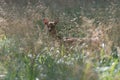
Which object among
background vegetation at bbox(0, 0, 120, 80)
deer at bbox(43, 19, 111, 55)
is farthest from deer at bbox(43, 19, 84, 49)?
background vegetation at bbox(0, 0, 120, 80)

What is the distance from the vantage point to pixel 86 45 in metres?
4.15

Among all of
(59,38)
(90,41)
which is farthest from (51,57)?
(59,38)

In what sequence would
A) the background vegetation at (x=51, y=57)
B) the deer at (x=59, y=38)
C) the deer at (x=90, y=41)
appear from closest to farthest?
the background vegetation at (x=51, y=57)
the deer at (x=90, y=41)
the deer at (x=59, y=38)

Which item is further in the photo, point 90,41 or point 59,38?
point 59,38

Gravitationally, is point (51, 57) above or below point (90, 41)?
below

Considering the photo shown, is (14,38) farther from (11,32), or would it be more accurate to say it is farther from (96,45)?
(96,45)

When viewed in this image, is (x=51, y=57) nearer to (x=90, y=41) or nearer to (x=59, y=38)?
(x=90, y=41)

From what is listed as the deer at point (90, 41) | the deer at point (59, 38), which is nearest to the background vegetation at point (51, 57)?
the deer at point (90, 41)

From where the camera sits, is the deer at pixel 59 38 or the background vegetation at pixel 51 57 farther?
the deer at pixel 59 38

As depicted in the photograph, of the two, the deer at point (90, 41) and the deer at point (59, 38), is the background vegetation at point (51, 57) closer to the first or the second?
the deer at point (90, 41)

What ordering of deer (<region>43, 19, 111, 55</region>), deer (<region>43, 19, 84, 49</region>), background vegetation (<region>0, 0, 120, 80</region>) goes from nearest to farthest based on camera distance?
background vegetation (<region>0, 0, 120, 80</region>), deer (<region>43, 19, 111, 55</region>), deer (<region>43, 19, 84, 49</region>)

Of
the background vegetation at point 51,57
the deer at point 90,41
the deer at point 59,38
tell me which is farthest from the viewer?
the deer at point 59,38

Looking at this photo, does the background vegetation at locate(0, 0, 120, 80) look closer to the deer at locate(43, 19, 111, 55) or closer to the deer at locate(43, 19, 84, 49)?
the deer at locate(43, 19, 111, 55)

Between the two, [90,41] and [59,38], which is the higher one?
[90,41]
